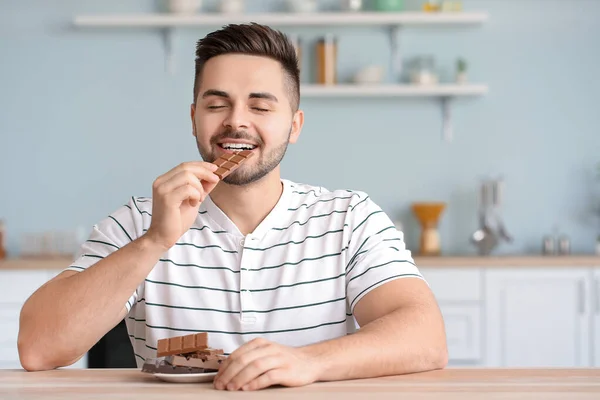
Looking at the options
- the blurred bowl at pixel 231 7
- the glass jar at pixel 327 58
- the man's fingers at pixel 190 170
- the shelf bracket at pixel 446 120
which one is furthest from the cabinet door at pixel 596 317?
the man's fingers at pixel 190 170

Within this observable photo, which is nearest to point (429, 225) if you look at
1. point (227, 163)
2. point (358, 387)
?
point (227, 163)

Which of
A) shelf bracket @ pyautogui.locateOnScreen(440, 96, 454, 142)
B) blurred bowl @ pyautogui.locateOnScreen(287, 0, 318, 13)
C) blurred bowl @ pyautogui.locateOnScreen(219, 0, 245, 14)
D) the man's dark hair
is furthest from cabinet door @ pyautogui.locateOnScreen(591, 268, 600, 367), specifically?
the man's dark hair

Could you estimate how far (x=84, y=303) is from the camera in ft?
4.90

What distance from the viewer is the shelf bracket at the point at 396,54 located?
4.10 m

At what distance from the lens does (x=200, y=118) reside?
1712mm

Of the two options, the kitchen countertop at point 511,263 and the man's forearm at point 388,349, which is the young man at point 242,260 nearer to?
the man's forearm at point 388,349

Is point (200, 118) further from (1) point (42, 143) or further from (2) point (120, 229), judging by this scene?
(1) point (42, 143)

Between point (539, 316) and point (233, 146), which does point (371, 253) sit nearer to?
point (233, 146)

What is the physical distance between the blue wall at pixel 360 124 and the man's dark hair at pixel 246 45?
2.30m

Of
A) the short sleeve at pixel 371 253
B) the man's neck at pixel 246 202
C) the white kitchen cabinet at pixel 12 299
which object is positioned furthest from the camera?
the white kitchen cabinet at pixel 12 299

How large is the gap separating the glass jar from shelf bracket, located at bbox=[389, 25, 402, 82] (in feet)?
0.98

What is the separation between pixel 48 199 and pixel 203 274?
2.73 m

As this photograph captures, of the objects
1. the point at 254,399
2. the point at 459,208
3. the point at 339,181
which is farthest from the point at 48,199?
the point at 254,399

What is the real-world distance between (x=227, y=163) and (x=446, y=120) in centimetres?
277
